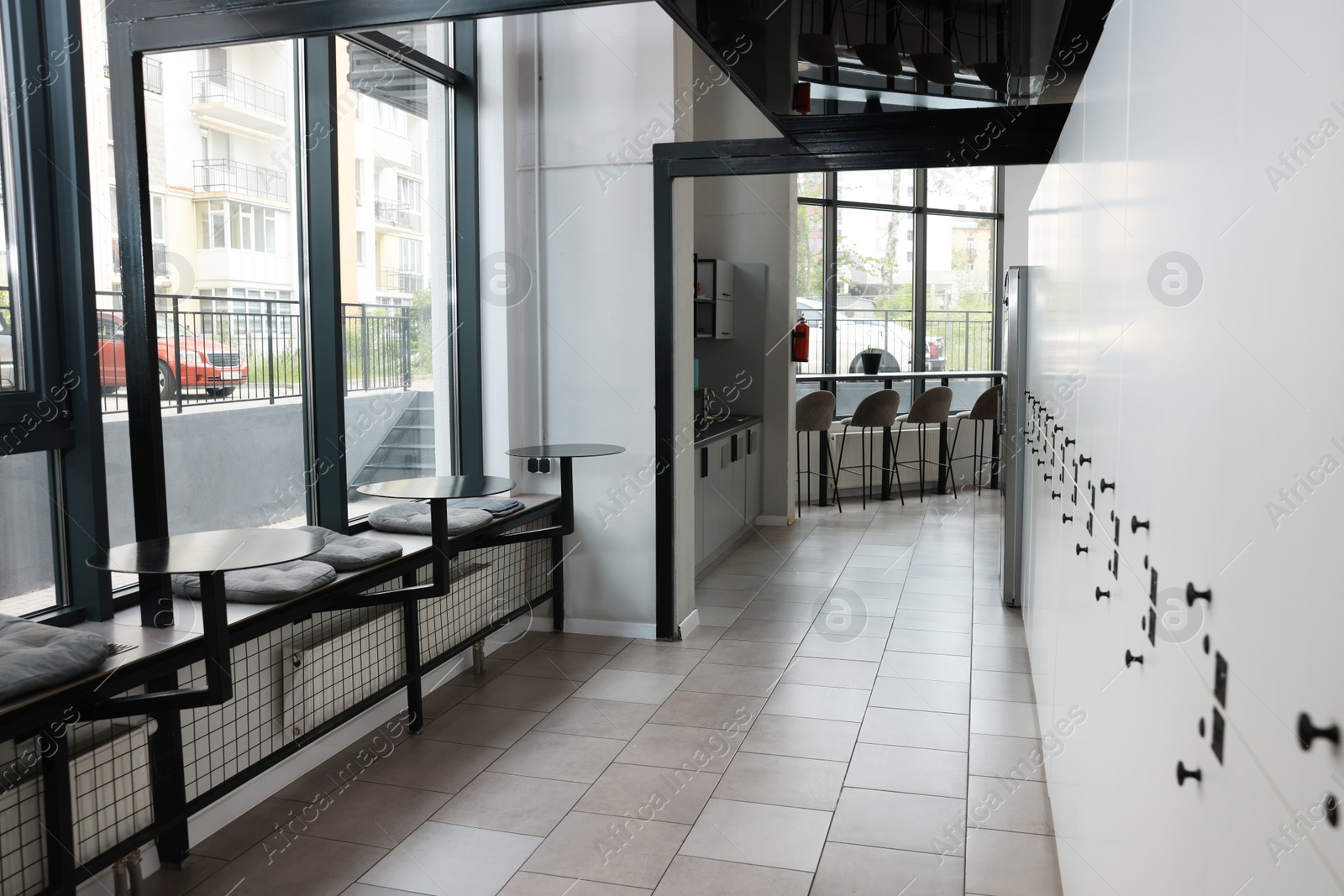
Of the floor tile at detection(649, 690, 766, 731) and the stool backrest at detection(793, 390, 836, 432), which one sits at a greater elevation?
the stool backrest at detection(793, 390, 836, 432)

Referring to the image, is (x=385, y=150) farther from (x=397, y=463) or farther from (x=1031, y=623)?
(x=1031, y=623)

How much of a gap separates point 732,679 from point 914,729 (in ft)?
2.74

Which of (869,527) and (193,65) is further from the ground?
(193,65)

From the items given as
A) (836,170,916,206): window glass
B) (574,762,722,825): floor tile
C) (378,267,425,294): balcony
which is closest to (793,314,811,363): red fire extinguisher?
(836,170,916,206): window glass

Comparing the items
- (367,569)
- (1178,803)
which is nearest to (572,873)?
(367,569)

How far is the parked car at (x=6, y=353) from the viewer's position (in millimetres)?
2523

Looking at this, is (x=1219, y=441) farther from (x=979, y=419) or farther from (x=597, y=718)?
(x=979, y=419)

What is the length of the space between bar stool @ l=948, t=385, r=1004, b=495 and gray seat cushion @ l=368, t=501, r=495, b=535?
17.7ft

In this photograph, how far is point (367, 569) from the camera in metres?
3.24

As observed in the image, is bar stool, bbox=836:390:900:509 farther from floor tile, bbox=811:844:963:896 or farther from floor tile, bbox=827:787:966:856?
floor tile, bbox=811:844:963:896

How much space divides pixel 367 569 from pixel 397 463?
1075mm

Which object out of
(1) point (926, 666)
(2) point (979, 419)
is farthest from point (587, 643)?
(2) point (979, 419)

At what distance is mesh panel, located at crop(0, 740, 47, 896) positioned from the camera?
7.07 ft

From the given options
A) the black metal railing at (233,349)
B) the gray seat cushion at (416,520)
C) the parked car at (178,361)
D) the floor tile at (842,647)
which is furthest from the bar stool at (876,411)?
the parked car at (178,361)
